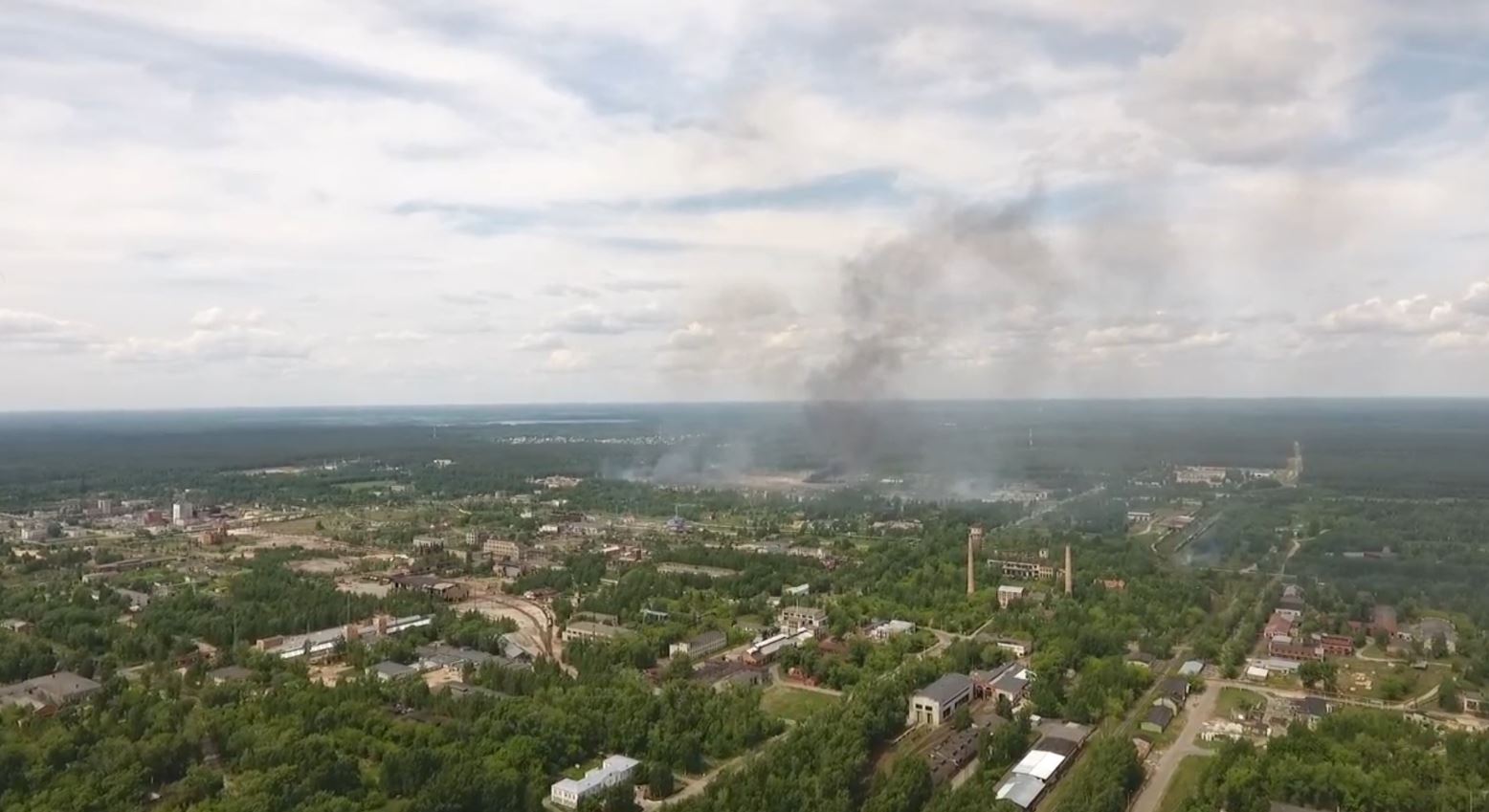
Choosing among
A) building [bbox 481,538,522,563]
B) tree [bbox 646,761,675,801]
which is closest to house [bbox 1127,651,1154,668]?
tree [bbox 646,761,675,801]

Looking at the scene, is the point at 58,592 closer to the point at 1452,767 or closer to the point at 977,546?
the point at 977,546

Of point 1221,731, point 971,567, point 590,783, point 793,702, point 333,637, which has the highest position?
point 971,567

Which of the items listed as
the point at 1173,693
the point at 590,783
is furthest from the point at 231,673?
the point at 1173,693

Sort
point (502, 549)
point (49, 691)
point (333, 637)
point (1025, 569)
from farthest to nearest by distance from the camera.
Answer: point (502, 549)
point (1025, 569)
point (333, 637)
point (49, 691)

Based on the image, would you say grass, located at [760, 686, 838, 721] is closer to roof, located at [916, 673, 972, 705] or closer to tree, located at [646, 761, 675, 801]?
roof, located at [916, 673, 972, 705]

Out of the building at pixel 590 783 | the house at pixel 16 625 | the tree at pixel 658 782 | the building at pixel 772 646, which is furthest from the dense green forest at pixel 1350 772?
the house at pixel 16 625

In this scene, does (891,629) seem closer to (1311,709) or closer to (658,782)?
(1311,709)

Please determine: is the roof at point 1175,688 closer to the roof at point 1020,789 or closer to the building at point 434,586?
the roof at point 1020,789
